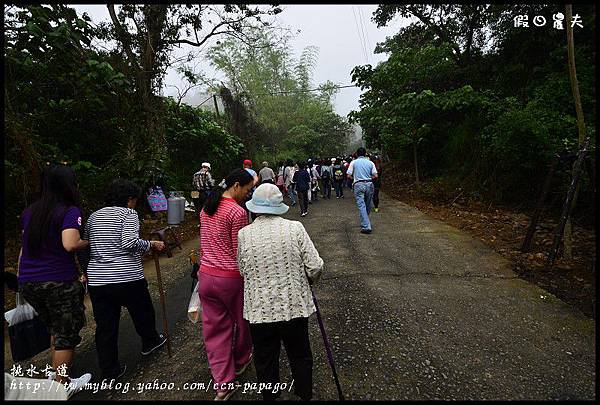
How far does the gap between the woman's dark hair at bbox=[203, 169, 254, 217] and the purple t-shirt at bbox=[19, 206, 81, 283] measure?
0.93 meters

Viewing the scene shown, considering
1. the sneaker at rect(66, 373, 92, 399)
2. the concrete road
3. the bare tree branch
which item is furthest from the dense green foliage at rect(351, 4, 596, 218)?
the bare tree branch

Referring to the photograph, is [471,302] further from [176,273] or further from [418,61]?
[418,61]

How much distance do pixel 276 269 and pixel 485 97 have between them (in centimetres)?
880

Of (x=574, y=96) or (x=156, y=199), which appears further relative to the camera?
(x=156, y=199)

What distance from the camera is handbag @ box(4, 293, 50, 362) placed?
7.30ft

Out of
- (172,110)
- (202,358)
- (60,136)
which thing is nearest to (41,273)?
(202,358)

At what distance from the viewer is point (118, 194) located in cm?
240

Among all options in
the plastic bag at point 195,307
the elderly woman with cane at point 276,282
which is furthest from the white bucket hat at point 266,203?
the plastic bag at point 195,307

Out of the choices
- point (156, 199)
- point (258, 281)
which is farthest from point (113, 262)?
point (156, 199)

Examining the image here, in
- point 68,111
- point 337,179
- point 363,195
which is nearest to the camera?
point 363,195

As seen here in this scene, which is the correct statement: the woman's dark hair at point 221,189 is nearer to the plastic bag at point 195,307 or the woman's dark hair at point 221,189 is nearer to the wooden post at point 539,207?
the plastic bag at point 195,307

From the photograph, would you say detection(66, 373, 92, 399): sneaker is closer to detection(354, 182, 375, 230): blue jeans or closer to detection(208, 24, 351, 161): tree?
detection(354, 182, 375, 230): blue jeans

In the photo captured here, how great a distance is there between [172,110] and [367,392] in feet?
32.6

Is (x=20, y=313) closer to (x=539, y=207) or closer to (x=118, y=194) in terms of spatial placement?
(x=118, y=194)
